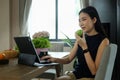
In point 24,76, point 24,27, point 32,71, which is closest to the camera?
point 24,76

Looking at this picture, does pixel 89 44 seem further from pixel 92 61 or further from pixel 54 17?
pixel 54 17

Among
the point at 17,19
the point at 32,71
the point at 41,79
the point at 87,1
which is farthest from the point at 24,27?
the point at 32,71

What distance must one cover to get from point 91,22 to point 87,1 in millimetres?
2794

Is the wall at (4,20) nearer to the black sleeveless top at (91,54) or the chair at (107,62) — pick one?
the black sleeveless top at (91,54)

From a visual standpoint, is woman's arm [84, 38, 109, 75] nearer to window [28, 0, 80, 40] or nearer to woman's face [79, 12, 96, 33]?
woman's face [79, 12, 96, 33]

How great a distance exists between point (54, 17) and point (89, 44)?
319 cm

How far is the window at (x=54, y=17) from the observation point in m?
4.96

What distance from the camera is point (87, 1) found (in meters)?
4.60

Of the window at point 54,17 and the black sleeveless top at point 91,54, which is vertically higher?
the window at point 54,17

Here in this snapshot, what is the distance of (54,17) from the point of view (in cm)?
503

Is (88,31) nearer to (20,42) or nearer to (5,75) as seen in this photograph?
(20,42)

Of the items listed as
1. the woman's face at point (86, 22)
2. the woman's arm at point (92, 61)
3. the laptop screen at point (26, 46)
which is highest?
the woman's face at point (86, 22)

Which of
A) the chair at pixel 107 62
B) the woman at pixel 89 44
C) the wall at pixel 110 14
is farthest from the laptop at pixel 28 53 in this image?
the wall at pixel 110 14

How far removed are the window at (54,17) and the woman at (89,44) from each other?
2.99m
